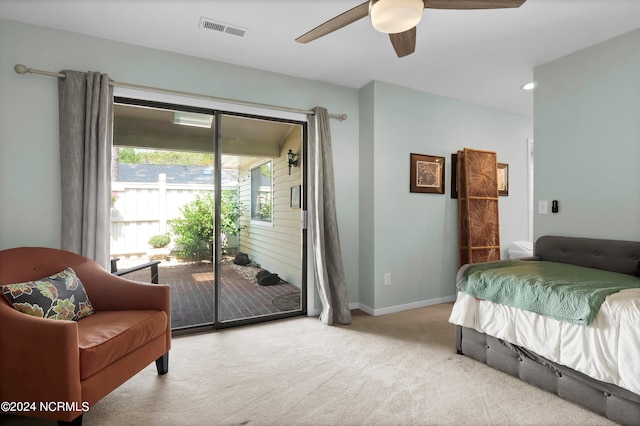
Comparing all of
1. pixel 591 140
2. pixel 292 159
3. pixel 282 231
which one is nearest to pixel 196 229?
pixel 282 231

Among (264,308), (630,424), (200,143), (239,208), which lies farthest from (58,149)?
(630,424)

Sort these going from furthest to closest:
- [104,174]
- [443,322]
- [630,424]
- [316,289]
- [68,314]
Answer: [316,289], [443,322], [104,174], [68,314], [630,424]

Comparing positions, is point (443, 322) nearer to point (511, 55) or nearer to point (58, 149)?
point (511, 55)

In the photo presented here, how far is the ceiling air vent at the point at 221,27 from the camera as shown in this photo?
2.54 m

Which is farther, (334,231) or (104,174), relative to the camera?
(334,231)

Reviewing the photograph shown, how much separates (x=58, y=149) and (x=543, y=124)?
14.0 ft

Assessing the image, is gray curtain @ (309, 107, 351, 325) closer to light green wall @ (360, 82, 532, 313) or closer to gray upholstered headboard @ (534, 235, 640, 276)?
light green wall @ (360, 82, 532, 313)

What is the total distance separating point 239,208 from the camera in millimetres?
3705

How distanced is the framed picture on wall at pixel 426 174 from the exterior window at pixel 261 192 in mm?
1849

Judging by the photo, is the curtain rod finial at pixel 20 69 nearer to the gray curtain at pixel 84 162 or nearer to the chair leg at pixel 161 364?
the gray curtain at pixel 84 162

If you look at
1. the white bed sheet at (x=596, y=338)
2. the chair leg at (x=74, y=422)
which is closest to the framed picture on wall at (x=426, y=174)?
the white bed sheet at (x=596, y=338)

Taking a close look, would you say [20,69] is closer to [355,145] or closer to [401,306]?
[355,145]

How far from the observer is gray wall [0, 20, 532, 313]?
2.51 m

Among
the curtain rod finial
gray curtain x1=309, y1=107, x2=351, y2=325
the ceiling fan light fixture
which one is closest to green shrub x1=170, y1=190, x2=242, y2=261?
gray curtain x1=309, y1=107, x2=351, y2=325
